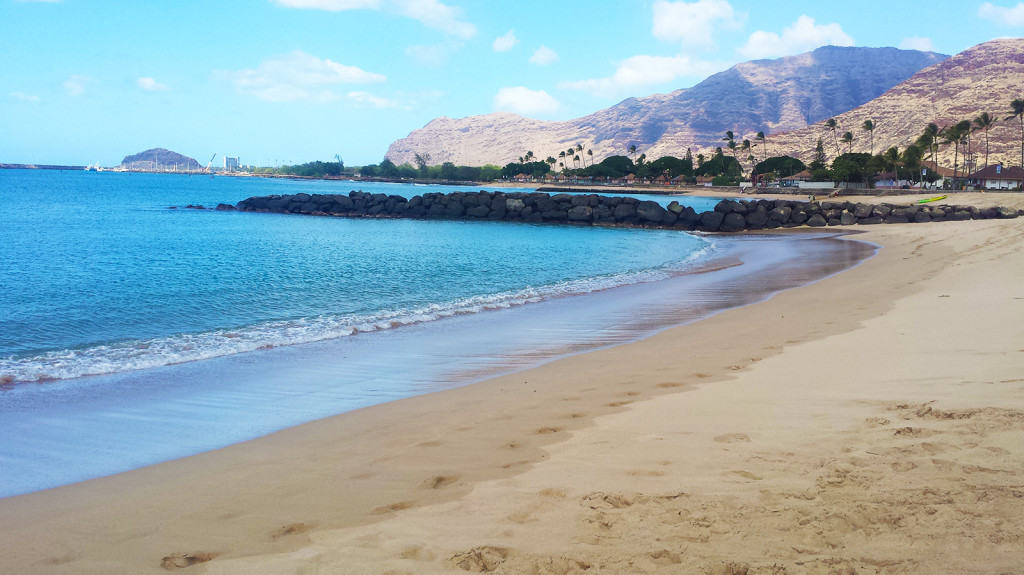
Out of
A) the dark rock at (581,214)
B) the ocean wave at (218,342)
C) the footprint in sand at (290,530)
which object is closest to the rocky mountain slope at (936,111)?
the dark rock at (581,214)

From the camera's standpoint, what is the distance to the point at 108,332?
11414mm

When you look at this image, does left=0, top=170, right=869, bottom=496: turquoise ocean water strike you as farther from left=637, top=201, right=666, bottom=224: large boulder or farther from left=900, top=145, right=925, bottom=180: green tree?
left=900, top=145, right=925, bottom=180: green tree

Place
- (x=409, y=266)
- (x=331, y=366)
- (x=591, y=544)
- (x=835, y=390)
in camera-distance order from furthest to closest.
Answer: (x=409, y=266), (x=331, y=366), (x=835, y=390), (x=591, y=544)

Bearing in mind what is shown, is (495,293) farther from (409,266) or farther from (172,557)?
(172,557)

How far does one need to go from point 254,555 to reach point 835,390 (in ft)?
17.4

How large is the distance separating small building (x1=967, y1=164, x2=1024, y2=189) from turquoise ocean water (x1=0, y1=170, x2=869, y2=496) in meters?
72.4

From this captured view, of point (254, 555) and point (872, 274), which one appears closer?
point (254, 555)

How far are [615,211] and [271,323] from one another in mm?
38708

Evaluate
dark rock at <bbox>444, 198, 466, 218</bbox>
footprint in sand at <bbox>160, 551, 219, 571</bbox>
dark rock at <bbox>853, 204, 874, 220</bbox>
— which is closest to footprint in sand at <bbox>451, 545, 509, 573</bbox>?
footprint in sand at <bbox>160, 551, 219, 571</bbox>

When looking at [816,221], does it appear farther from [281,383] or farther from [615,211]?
[281,383]

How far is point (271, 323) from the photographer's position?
12.4m

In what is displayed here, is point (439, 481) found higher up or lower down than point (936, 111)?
lower down

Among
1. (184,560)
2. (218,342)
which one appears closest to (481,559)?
(184,560)

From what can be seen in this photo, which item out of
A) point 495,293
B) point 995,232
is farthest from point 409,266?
point 995,232
